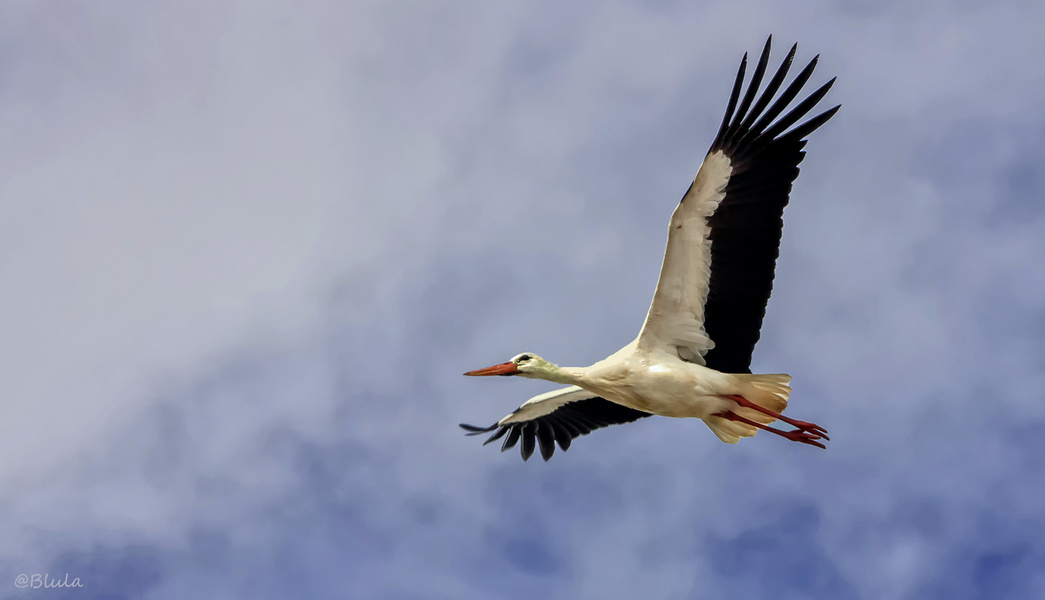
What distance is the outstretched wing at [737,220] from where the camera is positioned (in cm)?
1223

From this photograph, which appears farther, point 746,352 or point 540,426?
point 540,426

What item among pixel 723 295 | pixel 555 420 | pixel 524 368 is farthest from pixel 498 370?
Result: pixel 723 295

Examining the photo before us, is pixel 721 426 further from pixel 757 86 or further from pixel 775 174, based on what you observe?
pixel 757 86

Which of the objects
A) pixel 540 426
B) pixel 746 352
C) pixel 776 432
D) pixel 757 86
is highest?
pixel 757 86

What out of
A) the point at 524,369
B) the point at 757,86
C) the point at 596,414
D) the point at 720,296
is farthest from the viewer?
the point at 596,414

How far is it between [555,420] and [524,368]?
263 cm

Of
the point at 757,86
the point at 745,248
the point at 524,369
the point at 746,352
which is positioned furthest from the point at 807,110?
Result: the point at 524,369

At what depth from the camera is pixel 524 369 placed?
14.0 m

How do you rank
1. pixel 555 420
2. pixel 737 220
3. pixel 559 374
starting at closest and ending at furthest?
pixel 737 220, pixel 559 374, pixel 555 420

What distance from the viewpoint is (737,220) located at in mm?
12492

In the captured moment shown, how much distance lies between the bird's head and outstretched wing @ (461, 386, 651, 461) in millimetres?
1832

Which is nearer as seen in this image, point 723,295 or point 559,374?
point 723,295

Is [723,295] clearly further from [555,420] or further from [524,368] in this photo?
[555,420]

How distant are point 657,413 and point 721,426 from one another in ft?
2.99
